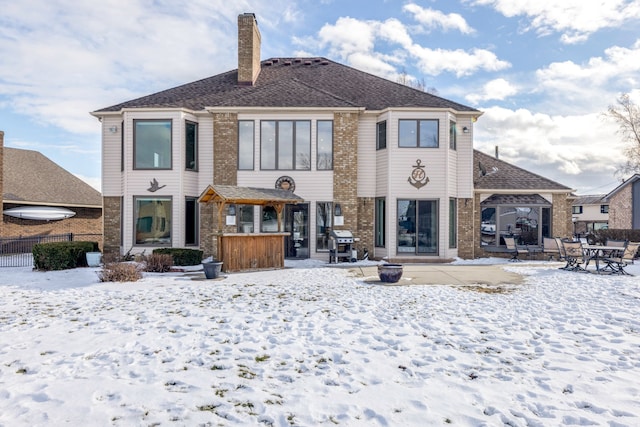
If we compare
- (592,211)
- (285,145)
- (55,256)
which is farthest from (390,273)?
(592,211)

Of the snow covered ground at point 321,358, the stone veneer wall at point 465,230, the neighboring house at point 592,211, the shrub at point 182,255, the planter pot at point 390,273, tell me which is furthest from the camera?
the neighboring house at point 592,211

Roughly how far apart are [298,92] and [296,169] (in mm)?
3425

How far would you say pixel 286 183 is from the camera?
15453 millimetres

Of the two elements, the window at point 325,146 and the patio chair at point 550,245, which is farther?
the window at point 325,146

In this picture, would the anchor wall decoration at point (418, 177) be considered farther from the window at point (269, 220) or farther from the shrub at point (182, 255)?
the shrub at point (182, 255)

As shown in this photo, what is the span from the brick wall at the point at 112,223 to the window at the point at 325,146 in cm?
892

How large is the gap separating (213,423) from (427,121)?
14.7m

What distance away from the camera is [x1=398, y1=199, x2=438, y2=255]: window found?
51.2ft

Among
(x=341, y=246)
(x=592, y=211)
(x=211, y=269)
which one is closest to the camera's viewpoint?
(x=211, y=269)

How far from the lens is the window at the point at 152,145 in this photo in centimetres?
1541

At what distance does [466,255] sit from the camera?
638 inches

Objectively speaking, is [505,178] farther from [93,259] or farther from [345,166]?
[93,259]

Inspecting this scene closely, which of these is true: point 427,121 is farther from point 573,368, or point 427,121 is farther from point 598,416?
point 598,416

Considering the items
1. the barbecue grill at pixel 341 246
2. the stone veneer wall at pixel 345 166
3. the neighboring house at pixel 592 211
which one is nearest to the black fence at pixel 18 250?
the barbecue grill at pixel 341 246
